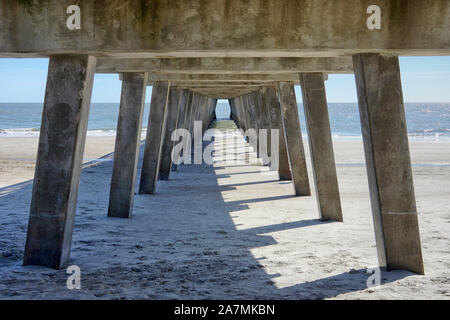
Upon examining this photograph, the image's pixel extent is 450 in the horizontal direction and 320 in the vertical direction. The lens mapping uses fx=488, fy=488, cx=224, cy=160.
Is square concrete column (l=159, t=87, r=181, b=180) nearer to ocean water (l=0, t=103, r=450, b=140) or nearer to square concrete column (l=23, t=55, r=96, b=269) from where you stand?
square concrete column (l=23, t=55, r=96, b=269)

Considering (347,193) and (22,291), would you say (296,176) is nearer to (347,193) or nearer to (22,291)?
(347,193)

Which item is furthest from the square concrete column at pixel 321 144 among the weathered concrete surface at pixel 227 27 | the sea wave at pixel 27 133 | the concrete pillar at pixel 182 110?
the sea wave at pixel 27 133

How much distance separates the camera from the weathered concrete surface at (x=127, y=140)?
1075 centimetres

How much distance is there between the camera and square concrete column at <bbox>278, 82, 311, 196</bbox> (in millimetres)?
14000

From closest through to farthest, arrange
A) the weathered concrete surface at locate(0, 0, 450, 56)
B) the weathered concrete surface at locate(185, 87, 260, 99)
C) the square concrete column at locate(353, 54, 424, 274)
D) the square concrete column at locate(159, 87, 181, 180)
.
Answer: the weathered concrete surface at locate(0, 0, 450, 56), the square concrete column at locate(353, 54, 424, 274), the square concrete column at locate(159, 87, 181, 180), the weathered concrete surface at locate(185, 87, 260, 99)

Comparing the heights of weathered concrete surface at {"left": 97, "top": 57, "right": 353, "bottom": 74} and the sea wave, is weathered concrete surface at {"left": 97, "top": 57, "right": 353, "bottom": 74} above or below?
below

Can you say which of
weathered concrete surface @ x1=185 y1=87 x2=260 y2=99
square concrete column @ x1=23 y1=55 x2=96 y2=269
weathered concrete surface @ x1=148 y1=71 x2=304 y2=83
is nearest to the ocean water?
weathered concrete surface @ x1=185 y1=87 x2=260 y2=99

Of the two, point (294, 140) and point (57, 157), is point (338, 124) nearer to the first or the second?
point (294, 140)

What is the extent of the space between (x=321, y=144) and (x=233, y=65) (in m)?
2.57

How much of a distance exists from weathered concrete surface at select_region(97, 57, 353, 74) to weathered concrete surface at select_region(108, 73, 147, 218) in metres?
0.44

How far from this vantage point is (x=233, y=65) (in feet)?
34.8

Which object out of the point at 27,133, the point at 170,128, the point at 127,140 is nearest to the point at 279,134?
the point at 170,128
